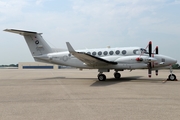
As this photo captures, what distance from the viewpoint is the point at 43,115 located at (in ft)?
17.8

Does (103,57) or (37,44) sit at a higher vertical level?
(37,44)

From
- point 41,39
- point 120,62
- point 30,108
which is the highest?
point 41,39

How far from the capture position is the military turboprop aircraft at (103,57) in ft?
50.2

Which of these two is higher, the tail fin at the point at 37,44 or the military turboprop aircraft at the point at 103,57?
the tail fin at the point at 37,44

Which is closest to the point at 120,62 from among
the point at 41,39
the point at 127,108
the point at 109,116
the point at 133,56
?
the point at 133,56

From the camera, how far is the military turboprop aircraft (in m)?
15.3

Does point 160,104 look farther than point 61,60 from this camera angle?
No

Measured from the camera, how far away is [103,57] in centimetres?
1752

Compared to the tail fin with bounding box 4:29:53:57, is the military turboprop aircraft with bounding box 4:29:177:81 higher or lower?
lower

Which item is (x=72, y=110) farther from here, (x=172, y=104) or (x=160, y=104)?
(x=172, y=104)

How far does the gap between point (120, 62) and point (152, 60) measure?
255cm

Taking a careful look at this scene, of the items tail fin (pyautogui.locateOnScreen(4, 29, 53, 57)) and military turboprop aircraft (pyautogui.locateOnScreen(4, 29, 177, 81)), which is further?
tail fin (pyautogui.locateOnScreen(4, 29, 53, 57))

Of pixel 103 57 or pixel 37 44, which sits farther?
pixel 37 44

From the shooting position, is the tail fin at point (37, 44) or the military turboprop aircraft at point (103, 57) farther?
the tail fin at point (37, 44)
